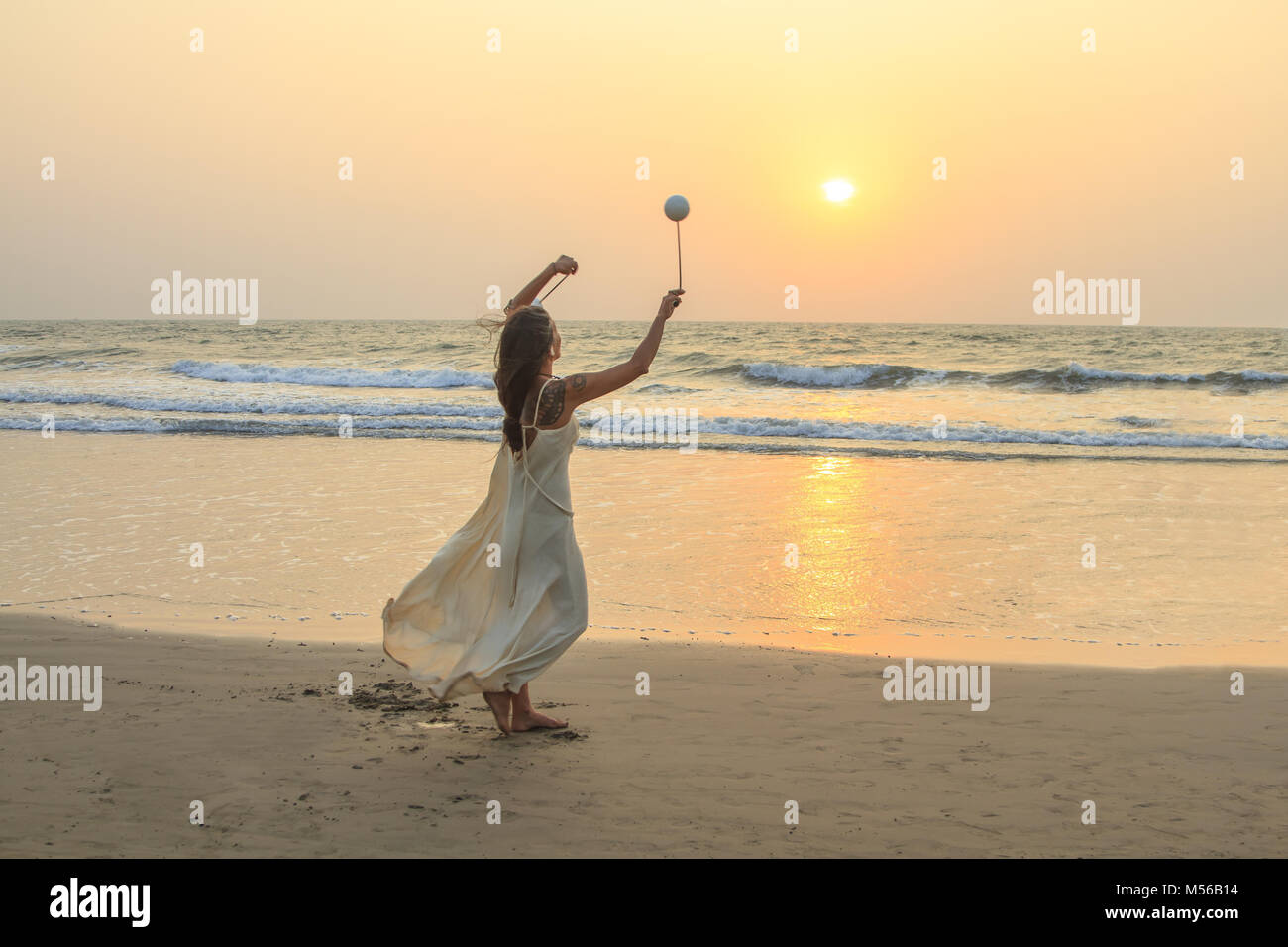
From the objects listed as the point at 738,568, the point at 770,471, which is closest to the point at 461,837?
the point at 738,568

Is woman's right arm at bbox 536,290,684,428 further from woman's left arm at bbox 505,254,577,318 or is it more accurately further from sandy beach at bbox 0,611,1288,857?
sandy beach at bbox 0,611,1288,857

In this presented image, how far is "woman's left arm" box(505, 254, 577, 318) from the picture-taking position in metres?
4.76

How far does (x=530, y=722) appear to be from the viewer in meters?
4.78

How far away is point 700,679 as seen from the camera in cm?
566

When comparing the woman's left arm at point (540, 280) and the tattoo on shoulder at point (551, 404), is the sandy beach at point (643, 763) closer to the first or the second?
the tattoo on shoulder at point (551, 404)

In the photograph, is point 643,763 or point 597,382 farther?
point 643,763

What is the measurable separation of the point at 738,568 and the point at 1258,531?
206 inches

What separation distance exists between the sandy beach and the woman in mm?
339

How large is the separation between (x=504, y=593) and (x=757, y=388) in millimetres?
25313

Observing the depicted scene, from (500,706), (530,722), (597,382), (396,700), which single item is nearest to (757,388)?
(396,700)

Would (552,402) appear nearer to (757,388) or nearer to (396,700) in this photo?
(396,700)

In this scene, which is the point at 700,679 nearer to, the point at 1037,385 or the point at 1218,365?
the point at 1037,385

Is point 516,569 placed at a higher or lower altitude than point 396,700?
higher

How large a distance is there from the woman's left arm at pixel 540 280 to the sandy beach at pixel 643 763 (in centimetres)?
194
